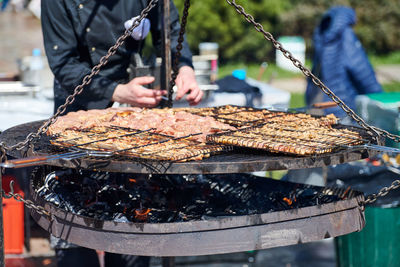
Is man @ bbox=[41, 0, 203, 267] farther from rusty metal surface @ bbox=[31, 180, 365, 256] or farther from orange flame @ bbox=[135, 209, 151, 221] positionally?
rusty metal surface @ bbox=[31, 180, 365, 256]

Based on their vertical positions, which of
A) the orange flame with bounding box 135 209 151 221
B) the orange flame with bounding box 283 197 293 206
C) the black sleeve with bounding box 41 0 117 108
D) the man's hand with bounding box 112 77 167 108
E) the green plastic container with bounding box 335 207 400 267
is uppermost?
the black sleeve with bounding box 41 0 117 108

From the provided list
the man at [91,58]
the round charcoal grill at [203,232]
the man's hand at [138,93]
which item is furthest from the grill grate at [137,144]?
the man at [91,58]

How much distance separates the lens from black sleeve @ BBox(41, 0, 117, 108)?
3.89 m

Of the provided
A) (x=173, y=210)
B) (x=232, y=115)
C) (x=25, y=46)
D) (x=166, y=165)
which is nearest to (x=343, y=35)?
(x=232, y=115)

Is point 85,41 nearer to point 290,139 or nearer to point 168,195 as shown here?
point 168,195

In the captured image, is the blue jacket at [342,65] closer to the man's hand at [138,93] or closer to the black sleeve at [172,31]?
the black sleeve at [172,31]

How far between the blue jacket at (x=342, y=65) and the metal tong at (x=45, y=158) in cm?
512

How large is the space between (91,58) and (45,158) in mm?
1813

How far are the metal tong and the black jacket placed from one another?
4.70 ft

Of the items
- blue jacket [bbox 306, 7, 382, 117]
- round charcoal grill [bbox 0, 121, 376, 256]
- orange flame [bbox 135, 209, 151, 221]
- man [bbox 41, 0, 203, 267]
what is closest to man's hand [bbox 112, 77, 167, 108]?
man [bbox 41, 0, 203, 267]

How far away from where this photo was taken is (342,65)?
7.35 metres

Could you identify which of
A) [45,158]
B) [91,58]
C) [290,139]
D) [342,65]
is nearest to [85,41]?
[91,58]

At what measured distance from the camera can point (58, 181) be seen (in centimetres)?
357

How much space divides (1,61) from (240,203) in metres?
12.9
